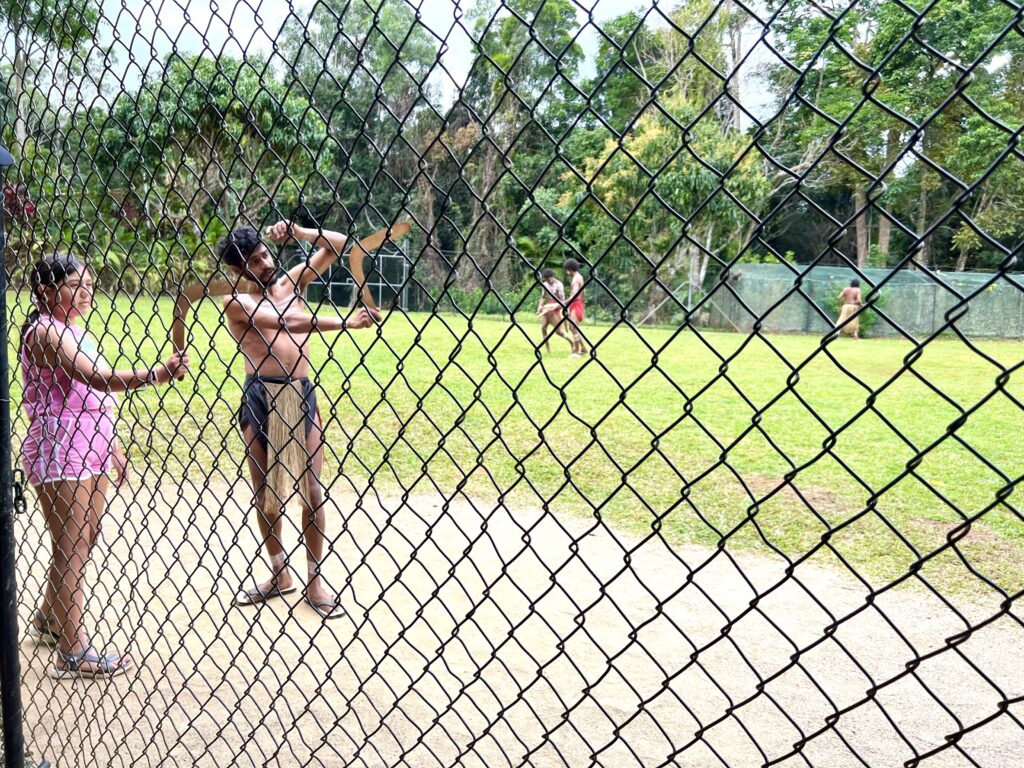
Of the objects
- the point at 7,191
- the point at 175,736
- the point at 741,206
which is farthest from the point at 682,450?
the point at 741,206

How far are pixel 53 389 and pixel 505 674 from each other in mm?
1905

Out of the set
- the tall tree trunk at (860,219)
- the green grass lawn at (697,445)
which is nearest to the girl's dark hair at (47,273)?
the green grass lawn at (697,445)

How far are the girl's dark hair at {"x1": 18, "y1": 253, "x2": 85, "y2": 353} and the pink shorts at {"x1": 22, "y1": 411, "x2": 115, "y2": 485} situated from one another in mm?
298

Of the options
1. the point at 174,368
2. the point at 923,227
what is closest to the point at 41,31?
the point at 174,368

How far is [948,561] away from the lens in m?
4.20

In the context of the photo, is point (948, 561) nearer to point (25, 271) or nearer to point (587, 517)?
point (587, 517)

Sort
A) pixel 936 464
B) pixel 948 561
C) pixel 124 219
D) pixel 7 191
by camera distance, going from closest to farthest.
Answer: pixel 124 219
pixel 7 191
pixel 948 561
pixel 936 464

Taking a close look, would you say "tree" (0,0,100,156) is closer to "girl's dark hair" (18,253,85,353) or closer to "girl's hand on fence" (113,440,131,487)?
"girl's dark hair" (18,253,85,353)

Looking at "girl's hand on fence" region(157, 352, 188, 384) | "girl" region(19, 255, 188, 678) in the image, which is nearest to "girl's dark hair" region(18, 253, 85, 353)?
"girl" region(19, 255, 188, 678)

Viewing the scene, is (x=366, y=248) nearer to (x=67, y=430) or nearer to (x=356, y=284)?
(x=356, y=284)

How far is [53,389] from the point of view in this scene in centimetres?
271

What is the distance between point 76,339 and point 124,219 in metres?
0.88

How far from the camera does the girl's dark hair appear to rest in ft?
8.36

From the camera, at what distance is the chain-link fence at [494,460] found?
1.15m
